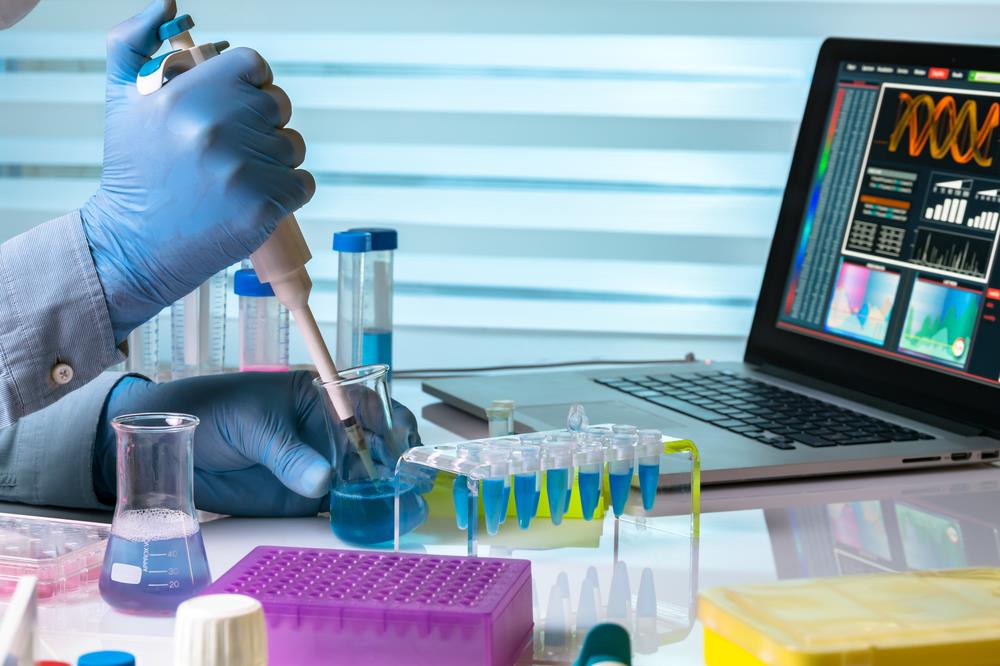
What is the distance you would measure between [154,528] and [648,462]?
392 millimetres

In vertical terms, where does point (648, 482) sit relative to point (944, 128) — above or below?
below

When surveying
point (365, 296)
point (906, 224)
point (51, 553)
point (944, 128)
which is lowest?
point (51, 553)

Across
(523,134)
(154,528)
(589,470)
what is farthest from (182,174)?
(523,134)

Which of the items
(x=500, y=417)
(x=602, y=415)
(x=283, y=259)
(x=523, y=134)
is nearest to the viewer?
(x=283, y=259)

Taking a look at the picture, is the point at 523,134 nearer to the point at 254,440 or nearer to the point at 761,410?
the point at 761,410

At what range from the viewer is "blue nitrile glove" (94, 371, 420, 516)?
1.07 m

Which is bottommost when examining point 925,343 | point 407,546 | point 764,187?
point 407,546

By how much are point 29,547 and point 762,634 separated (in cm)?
57

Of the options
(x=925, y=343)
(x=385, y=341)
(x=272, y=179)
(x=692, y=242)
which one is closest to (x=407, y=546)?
(x=272, y=179)

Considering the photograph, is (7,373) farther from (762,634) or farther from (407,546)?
(762,634)

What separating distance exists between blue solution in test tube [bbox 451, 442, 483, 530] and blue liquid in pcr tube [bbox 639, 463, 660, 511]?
0.14 m

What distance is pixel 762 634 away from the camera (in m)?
0.67

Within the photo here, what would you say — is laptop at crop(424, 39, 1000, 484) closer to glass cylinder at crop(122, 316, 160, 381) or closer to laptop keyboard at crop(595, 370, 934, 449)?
laptop keyboard at crop(595, 370, 934, 449)

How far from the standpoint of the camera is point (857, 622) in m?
0.68
